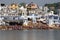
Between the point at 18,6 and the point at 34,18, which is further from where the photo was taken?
the point at 18,6

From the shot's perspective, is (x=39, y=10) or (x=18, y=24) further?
(x=39, y=10)

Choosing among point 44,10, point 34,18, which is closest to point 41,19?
point 34,18

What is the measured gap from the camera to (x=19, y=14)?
47.2 meters

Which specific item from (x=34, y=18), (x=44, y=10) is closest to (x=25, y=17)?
(x=34, y=18)

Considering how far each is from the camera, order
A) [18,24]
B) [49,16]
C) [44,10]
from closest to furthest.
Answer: [18,24], [49,16], [44,10]

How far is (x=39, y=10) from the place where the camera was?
48.8 m

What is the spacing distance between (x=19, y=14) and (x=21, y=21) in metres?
3.10

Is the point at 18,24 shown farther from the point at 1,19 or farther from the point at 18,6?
the point at 18,6

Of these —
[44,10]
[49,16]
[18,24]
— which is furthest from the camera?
[44,10]

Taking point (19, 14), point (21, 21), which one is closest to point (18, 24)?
point (21, 21)

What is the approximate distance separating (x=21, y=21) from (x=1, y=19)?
124 inches

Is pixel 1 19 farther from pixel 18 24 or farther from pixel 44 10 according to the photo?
pixel 44 10

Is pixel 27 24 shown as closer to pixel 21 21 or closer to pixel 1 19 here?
pixel 21 21

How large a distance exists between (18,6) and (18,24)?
22.0 feet
